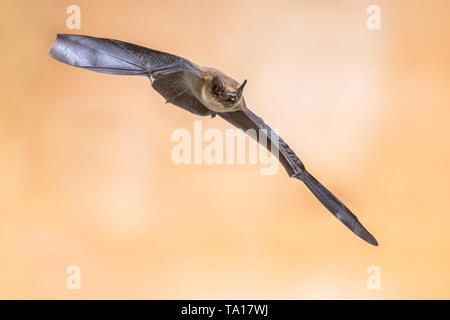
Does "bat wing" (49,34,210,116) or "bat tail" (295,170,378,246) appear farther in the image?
"bat tail" (295,170,378,246)

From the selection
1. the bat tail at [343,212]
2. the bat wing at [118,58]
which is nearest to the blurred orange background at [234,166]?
the bat tail at [343,212]

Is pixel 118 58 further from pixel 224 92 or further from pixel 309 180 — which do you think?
pixel 309 180

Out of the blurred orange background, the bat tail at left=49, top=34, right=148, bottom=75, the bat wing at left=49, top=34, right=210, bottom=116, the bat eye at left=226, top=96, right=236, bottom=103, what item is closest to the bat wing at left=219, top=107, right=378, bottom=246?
the bat eye at left=226, top=96, right=236, bottom=103

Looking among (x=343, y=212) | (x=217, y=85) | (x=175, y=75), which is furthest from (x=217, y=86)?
(x=343, y=212)

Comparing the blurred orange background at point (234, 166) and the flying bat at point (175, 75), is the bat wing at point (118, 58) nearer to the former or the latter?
the flying bat at point (175, 75)

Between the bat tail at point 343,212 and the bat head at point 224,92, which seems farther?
the bat tail at point 343,212

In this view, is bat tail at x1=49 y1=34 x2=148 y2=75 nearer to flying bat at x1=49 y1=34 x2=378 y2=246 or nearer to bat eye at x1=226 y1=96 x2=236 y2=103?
flying bat at x1=49 y1=34 x2=378 y2=246

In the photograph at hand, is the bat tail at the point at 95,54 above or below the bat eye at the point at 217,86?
above
